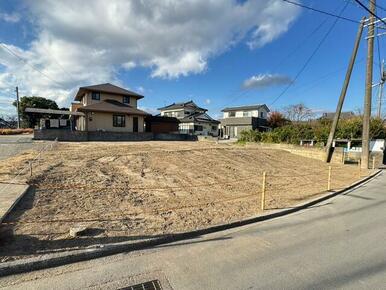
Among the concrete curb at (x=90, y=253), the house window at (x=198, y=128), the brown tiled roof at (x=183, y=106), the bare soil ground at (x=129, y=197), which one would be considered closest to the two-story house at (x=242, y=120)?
the house window at (x=198, y=128)

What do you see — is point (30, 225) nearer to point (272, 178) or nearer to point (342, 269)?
point (342, 269)

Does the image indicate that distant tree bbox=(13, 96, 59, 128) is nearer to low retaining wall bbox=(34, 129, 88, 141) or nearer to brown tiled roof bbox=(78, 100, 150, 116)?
brown tiled roof bbox=(78, 100, 150, 116)

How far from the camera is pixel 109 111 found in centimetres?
2372

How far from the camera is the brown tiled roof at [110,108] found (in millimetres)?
22753

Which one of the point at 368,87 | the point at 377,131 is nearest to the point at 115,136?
the point at 368,87

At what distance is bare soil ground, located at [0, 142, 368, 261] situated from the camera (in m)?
4.10

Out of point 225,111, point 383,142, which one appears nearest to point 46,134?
point 383,142

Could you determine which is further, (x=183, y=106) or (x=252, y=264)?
(x=183, y=106)

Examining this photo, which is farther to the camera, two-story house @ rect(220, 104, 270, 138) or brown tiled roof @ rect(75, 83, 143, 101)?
two-story house @ rect(220, 104, 270, 138)

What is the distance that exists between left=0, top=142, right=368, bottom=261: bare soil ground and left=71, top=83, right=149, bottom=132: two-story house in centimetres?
1467

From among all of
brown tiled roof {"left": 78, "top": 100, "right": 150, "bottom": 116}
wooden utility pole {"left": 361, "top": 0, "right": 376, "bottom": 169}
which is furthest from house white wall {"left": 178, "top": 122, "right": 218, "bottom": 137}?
wooden utility pole {"left": 361, "top": 0, "right": 376, "bottom": 169}

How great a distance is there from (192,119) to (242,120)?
26.8 ft

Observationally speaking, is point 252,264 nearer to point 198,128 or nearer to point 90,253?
point 90,253

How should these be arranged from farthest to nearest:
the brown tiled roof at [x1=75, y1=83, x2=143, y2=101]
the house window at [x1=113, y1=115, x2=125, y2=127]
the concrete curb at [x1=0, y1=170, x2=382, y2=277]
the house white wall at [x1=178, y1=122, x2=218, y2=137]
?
the house white wall at [x1=178, y1=122, x2=218, y2=137] < the brown tiled roof at [x1=75, y1=83, x2=143, y2=101] < the house window at [x1=113, y1=115, x2=125, y2=127] < the concrete curb at [x1=0, y1=170, x2=382, y2=277]
